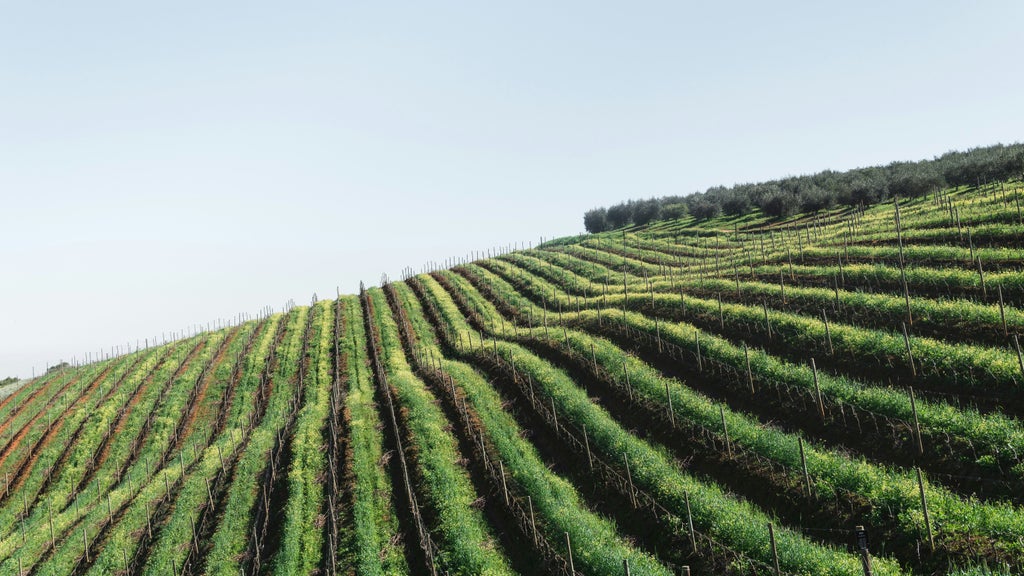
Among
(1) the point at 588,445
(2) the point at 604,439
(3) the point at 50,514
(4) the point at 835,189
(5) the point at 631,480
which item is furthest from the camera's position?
(4) the point at 835,189

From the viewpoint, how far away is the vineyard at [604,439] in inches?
1058

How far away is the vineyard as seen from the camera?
26875 millimetres

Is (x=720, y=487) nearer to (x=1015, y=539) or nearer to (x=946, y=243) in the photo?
(x=1015, y=539)

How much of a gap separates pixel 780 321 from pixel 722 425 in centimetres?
1630

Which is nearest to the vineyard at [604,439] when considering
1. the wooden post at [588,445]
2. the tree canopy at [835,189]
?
the wooden post at [588,445]

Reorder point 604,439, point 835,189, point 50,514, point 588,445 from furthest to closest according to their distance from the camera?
point 835,189 → point 50,514 → point 588,445 → point 604,439

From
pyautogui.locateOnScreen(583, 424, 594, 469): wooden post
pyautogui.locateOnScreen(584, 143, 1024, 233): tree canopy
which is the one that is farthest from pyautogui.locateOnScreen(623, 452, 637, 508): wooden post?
pyautogui.locateOnScreen(584, 143, 1024, 233): tree canopy

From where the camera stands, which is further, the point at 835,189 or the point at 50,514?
the point at 835,189

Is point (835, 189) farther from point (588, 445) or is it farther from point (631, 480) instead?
point (631, 480)

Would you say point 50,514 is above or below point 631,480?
above

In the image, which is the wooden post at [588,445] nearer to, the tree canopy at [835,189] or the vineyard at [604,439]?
the vineyard at [604,439]

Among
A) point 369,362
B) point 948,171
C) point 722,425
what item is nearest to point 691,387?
point 722,425

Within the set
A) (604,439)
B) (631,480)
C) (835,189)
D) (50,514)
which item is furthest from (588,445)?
(835,189)

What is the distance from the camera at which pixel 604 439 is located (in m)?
37.4
